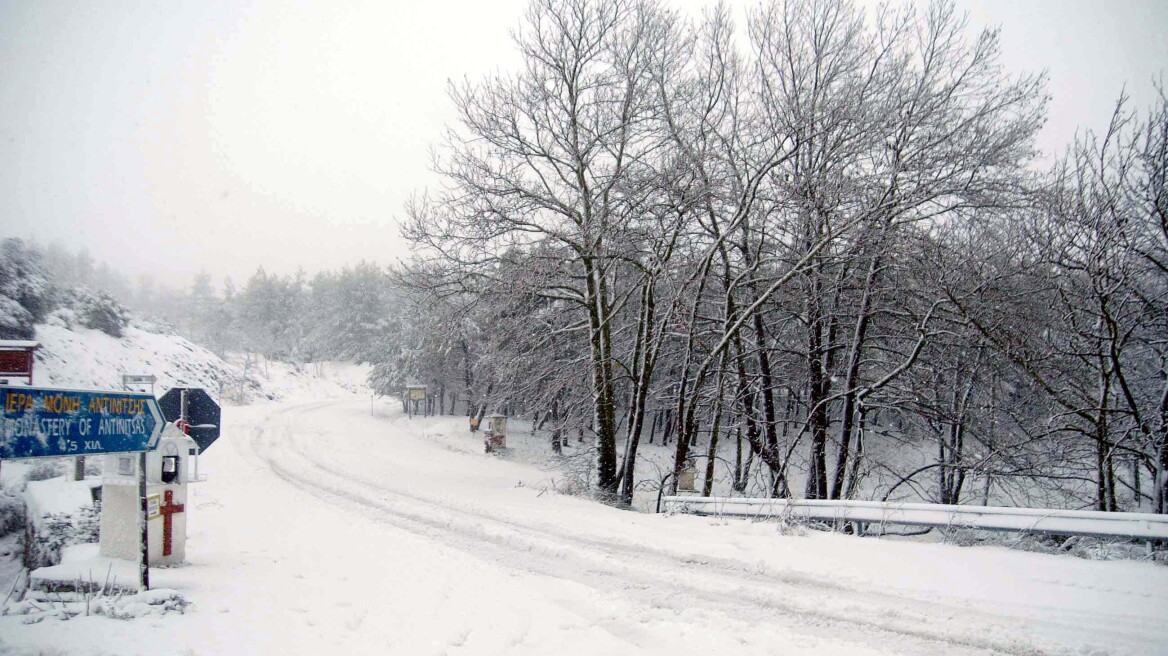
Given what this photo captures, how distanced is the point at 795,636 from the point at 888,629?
0.73 m

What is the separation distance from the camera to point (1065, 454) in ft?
31.1

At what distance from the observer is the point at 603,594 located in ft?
17.7

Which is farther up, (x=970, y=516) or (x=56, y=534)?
(x=970, y=516)

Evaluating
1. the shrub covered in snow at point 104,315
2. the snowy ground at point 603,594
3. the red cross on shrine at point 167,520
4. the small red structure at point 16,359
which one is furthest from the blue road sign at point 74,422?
the shrub covered in snow at point 104,315

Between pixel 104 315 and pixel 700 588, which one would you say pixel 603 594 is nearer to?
pixel 700 588

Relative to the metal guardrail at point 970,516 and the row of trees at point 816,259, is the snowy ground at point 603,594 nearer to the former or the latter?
the metal guardrail at point 970,516

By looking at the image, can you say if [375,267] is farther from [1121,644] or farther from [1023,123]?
[1121,644]

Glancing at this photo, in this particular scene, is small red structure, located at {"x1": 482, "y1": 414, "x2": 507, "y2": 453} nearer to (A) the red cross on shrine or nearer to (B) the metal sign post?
(A) the red cross on shrine

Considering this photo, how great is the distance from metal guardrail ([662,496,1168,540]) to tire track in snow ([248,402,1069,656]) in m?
2.07

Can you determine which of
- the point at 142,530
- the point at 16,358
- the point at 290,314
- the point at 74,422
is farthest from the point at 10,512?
the point at 290,314

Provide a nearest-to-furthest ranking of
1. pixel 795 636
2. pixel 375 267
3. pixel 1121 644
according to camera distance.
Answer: pixel 1121 644
pixel 795 636
pixel 375 267

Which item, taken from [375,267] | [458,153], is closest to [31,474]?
[458,153]

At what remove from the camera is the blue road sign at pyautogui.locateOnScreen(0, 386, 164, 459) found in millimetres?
3677

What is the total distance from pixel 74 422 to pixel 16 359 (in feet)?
11.2
